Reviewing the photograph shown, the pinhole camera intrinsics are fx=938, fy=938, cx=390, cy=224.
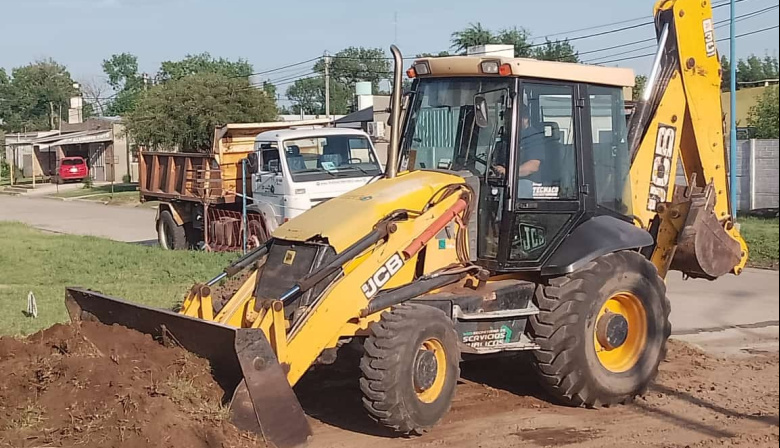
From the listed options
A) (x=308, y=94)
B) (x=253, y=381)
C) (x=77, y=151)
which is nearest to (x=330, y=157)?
(x=253, y=381)

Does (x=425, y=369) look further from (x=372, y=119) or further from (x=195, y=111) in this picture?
(x=195, y=111)

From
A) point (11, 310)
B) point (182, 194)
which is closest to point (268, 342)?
point (11, 310)

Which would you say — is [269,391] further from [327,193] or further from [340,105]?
[340,105]

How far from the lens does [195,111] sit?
38781 millimetres

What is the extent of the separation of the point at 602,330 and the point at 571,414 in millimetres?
722

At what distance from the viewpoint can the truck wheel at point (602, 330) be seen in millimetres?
7160

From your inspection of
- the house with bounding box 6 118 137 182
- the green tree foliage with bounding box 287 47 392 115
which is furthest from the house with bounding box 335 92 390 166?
the green tree foliage with bounding box 287 47 392 115

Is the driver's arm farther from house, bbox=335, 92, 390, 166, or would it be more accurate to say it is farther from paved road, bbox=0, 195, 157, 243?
paved road, bbox=0, 195, 157, 243

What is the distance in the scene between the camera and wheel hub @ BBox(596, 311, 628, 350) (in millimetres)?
7465

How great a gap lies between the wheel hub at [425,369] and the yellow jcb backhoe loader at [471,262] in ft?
0.05

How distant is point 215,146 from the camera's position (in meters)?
19.0

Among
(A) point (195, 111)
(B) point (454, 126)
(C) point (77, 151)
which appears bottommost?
(B) point (454, 126)

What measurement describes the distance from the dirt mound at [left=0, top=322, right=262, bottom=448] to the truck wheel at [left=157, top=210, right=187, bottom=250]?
13.7 m

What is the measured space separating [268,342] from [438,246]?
5.68ft
